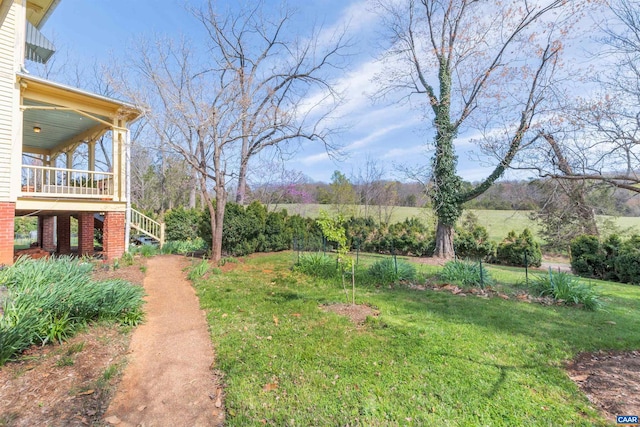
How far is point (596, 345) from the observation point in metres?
3.86

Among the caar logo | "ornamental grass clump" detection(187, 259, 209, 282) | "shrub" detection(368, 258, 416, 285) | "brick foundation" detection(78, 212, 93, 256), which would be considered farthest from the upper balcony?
the caar logo

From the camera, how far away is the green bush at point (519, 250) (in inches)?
503

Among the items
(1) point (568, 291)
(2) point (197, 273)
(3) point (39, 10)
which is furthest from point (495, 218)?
(3) point (39, 10)

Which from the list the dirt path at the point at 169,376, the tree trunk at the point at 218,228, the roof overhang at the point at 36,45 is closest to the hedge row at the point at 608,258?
the dirt path at the point at 169,376

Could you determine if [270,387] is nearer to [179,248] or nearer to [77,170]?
[77,170]

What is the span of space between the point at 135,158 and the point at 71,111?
37.0 feet

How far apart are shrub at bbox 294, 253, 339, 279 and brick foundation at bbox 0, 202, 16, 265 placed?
7.08 m

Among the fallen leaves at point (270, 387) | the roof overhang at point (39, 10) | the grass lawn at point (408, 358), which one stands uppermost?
the roof overhang at point (39, 10)

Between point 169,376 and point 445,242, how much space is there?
11606 mm

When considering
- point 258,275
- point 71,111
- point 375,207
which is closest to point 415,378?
point 258,275

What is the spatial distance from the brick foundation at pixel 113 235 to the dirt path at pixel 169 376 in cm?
469

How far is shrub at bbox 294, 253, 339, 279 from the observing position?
7.84 m

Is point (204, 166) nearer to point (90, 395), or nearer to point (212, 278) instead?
point (212, 278)

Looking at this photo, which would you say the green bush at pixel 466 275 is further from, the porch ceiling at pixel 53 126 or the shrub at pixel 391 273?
the porch ceiling at pixel 53 126
